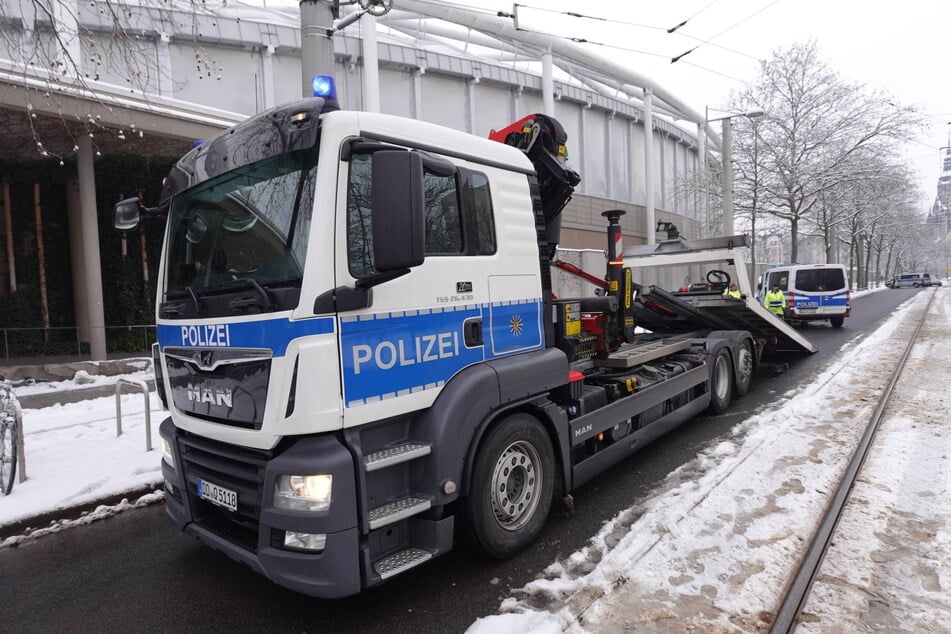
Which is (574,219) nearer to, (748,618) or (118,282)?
(118,282)

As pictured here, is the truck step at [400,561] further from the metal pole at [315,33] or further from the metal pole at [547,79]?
the metal pole at [547,79]

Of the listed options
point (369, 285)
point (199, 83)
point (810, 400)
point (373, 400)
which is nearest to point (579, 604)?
point (373, 400)

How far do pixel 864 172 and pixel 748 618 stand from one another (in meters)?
28.7

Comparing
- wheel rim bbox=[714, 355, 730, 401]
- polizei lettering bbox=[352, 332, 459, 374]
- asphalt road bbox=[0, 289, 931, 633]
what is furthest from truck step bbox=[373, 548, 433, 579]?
wheel rim bbox=[714, 355, 730, 401]

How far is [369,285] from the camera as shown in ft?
8.51

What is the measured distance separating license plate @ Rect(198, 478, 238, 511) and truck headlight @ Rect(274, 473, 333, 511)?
0.41 meters

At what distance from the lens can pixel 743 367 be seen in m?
7.55

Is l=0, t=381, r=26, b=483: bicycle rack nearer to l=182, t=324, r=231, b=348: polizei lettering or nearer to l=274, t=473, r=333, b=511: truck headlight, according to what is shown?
l=182, t=324, r=231, b=348: polizei lettering

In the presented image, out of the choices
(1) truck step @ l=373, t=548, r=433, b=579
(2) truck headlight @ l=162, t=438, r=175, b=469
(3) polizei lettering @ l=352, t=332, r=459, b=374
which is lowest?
(1) truck step @ l=373, t=548, r=433, b=579

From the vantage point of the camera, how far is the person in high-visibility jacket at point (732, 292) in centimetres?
749

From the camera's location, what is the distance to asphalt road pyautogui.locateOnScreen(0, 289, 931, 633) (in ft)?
9.49

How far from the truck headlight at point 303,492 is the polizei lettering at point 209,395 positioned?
56 centimetres

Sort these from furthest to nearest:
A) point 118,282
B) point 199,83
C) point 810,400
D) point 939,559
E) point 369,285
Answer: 1. point 199,83
2. point 118,282
3. point 810,400
4. point 939,559
5. point 369,285

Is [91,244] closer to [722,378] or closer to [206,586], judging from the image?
[206,586]
